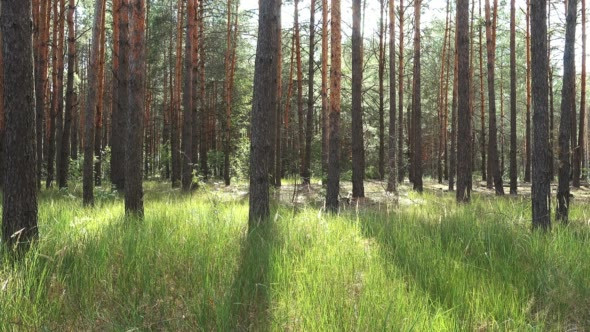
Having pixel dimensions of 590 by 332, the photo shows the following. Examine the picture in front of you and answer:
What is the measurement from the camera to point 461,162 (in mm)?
9562

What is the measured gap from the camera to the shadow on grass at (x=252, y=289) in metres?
2.32

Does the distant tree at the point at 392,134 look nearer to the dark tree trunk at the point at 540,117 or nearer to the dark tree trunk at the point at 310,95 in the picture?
A: the dark tree trunk at the point at 310,95

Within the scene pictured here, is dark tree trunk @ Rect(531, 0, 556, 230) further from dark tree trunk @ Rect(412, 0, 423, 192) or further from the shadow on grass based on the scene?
dark tree trunk @ Rect(412, 0, 423, 192)

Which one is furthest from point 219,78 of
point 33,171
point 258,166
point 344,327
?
point 344,327

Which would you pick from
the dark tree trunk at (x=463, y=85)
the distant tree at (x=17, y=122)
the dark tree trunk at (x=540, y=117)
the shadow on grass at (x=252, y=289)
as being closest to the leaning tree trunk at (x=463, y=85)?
the dark tree trunk at (x=463, y=85)

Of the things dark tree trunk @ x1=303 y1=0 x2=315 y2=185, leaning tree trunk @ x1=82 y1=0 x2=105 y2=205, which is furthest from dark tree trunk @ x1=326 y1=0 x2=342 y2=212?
dark tree trunk @ x1=303 y1=0 x2=315 y2=185

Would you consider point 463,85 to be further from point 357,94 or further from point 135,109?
point 135,109

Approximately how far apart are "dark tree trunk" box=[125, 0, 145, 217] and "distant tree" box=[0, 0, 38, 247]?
9.03 feet

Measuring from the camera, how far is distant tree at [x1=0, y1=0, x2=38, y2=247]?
3092mm

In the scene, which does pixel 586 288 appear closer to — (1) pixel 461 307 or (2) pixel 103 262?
(1) pixel 461 307

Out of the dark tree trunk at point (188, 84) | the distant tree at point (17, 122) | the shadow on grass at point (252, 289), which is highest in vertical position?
the dark tree trunk at point (188, 84)

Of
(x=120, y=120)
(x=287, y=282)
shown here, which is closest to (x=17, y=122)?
(x=287, y=282)

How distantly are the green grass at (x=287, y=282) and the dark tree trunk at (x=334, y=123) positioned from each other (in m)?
4.73

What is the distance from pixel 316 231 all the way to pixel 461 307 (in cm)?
179
